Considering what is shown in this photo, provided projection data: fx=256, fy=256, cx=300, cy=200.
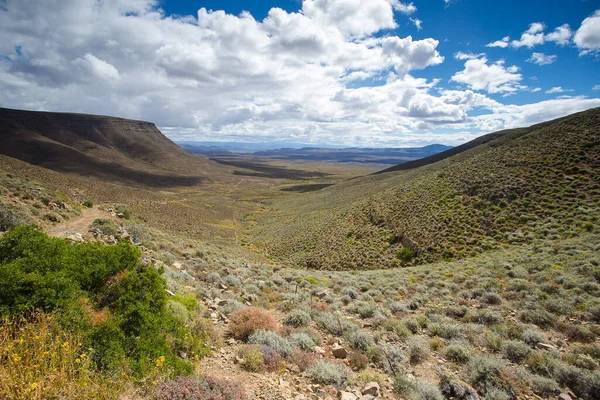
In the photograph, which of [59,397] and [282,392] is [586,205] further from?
[59,397]

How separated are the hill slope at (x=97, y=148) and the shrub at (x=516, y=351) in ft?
335

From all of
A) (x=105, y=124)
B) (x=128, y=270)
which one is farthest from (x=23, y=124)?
(x=128, y=270)

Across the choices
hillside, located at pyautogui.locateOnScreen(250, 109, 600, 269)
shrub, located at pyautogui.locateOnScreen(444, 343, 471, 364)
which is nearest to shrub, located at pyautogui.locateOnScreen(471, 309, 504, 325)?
shrub, located at pyautogui.locateOnScreen(444, 343, 471, 364)

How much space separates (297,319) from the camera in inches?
312

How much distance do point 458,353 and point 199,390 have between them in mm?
6517

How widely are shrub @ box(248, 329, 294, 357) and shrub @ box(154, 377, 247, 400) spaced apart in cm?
169

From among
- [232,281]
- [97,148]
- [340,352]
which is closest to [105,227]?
[232,281]

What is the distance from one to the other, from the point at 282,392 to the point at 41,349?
3622mm

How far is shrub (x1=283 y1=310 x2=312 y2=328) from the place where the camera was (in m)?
7.83

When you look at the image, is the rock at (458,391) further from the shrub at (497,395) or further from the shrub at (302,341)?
the shrub at (302,341)

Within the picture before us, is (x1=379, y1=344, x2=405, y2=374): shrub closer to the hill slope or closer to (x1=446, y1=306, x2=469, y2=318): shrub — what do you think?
(x1=446, y1=306, x2=469, y2=318): shrub

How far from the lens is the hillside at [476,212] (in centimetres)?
2084

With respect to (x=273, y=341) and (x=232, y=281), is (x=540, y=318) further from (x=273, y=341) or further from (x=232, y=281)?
(x=232, y=281)

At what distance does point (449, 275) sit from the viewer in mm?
15266
